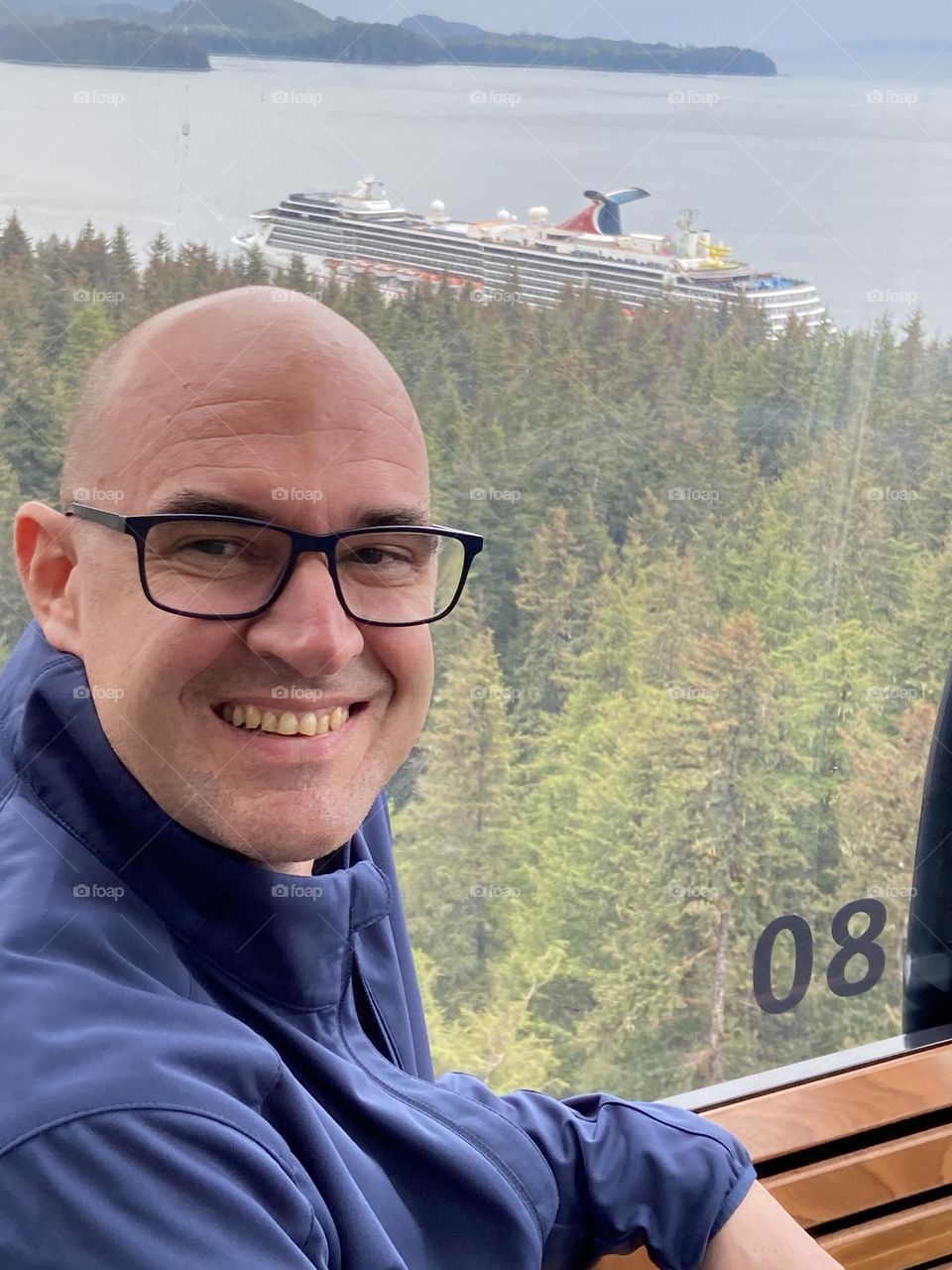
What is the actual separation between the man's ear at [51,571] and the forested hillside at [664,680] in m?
0.56

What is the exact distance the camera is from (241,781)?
1.16 metres

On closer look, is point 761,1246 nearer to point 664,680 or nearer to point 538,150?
point 664,680

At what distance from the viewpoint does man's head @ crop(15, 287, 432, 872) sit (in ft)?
3.72

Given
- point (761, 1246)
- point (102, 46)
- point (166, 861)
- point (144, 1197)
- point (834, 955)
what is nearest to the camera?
point (144, 1197)

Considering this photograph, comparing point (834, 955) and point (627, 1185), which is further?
point (834, 955)

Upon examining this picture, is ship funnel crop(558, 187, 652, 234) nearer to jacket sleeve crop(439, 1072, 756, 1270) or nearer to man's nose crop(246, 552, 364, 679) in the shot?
man's nose crop(246, 552, 364, 679)

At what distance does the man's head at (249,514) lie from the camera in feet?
3.72

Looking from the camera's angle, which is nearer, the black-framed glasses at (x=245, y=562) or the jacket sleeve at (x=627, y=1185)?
the black-framed glasses at (x=245, y=562)

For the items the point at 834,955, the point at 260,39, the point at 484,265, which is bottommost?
the point at 834,955

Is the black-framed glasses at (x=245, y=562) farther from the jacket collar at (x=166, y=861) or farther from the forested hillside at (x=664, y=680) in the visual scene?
the forested hillside at (x=664, y=680)

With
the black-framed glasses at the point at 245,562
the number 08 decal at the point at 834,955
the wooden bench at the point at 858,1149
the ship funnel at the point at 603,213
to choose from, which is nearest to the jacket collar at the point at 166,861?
the black-framed glasses at the point at 245,562

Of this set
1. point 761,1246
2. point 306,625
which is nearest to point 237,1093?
point 306,625

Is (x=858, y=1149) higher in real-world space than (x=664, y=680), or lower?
lower

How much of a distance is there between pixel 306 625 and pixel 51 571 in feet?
0.87
